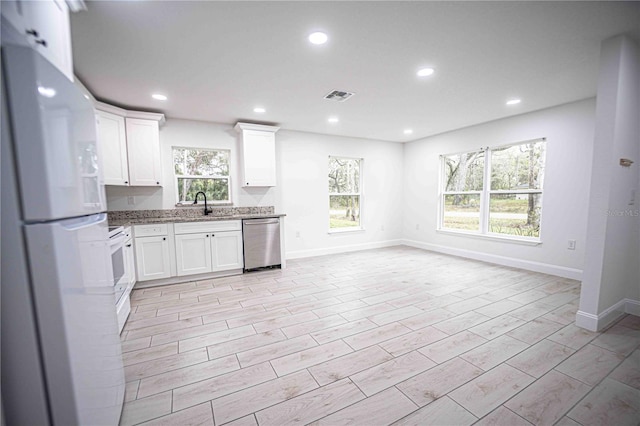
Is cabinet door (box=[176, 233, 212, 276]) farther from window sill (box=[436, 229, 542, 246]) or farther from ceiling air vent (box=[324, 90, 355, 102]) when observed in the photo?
window sill (box=[436, 229, 542, 246])

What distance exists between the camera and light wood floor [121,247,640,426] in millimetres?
1499

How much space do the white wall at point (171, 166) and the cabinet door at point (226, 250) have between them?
791mm

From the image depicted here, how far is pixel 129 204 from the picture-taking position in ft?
12.7

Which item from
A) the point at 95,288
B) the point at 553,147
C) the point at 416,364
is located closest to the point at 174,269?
the point at 95,288

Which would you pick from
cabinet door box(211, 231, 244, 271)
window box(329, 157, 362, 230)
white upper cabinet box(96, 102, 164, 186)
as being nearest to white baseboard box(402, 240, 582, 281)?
window box(329, 157, 362, 230)

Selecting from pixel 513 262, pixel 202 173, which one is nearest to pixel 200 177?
pixel 202 173

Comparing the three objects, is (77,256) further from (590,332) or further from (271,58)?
(590,332)

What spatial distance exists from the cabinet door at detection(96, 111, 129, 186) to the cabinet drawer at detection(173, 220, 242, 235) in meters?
0.93

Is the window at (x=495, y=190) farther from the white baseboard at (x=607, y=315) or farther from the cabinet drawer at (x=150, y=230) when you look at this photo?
the cabinet drawer at (x=150, y=230)

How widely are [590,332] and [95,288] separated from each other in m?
3.67

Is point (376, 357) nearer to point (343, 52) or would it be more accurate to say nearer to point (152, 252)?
point (343, 52)

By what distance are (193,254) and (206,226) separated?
434 mm

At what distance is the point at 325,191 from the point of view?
5.37 meters

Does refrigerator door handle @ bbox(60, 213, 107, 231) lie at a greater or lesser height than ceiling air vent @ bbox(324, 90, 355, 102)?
lesser
